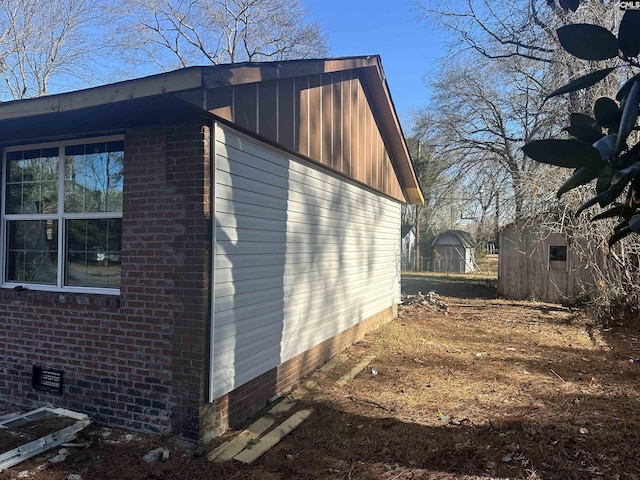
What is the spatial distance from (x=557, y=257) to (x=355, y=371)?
37.7 ft

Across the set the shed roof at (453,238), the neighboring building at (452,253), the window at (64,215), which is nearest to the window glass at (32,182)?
the window at (64,215)

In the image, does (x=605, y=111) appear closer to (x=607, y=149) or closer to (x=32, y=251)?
(x=607, y=149)

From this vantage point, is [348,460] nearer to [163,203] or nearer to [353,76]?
[163,203]

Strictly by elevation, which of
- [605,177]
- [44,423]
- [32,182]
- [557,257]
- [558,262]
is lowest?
[44,423]

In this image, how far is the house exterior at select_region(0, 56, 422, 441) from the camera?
162 inches

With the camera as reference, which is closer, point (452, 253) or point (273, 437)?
point (273, 437)

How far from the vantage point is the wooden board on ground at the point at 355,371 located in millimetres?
6124

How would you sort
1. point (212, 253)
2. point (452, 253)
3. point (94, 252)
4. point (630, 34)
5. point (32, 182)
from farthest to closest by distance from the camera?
1. point (452, 253)
2. point (32, 182)
3. point (94, 252)
4. point (212, 253)
5. point (630, 34)

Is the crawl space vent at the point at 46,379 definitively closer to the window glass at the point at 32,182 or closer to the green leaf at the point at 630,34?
Result: the window glass at the point at 32,182

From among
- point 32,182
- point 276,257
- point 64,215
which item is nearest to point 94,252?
point 64,215

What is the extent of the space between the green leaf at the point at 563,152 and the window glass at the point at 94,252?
4.27 metres

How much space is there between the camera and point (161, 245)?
430 cm

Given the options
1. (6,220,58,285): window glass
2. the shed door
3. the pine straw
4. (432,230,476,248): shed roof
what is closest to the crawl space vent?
(6,220,58,285): window glass

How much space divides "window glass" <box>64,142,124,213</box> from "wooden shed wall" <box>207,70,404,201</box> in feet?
4.48
